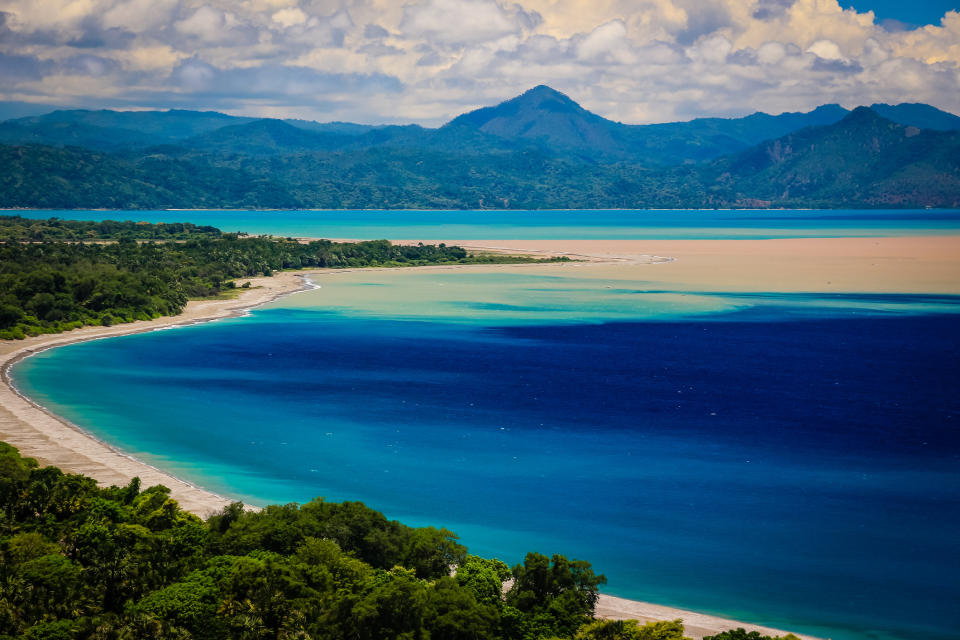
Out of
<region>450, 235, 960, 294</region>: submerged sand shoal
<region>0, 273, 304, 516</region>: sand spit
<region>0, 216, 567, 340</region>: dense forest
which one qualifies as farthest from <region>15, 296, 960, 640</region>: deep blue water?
<region>450, 235, 960, 294</region>: submerged sand shoal

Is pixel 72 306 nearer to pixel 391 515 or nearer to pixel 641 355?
pixel 641 355

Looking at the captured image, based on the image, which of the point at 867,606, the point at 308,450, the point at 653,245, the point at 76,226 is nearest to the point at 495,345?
the point at 308,450

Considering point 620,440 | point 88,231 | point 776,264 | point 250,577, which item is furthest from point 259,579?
point 88,231

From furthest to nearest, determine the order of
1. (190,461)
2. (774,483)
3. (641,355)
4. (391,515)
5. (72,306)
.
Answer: (72,306) → (641,355) → (190,461) → (774,483) → (391,515)

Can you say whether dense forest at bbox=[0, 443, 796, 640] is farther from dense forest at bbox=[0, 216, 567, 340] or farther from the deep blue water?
dense forest at bbox=[0, 216, 567, 340]

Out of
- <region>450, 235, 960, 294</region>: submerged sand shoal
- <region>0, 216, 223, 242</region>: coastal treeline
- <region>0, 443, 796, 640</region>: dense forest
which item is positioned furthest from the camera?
<region>0, 216, 223, 242</region>: coastal treeline

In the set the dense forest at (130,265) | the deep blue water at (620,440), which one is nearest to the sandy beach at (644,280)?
the deep blue water at (620,440)

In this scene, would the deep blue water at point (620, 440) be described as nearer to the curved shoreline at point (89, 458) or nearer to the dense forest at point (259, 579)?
the curved shoreline at point (89, 458)
